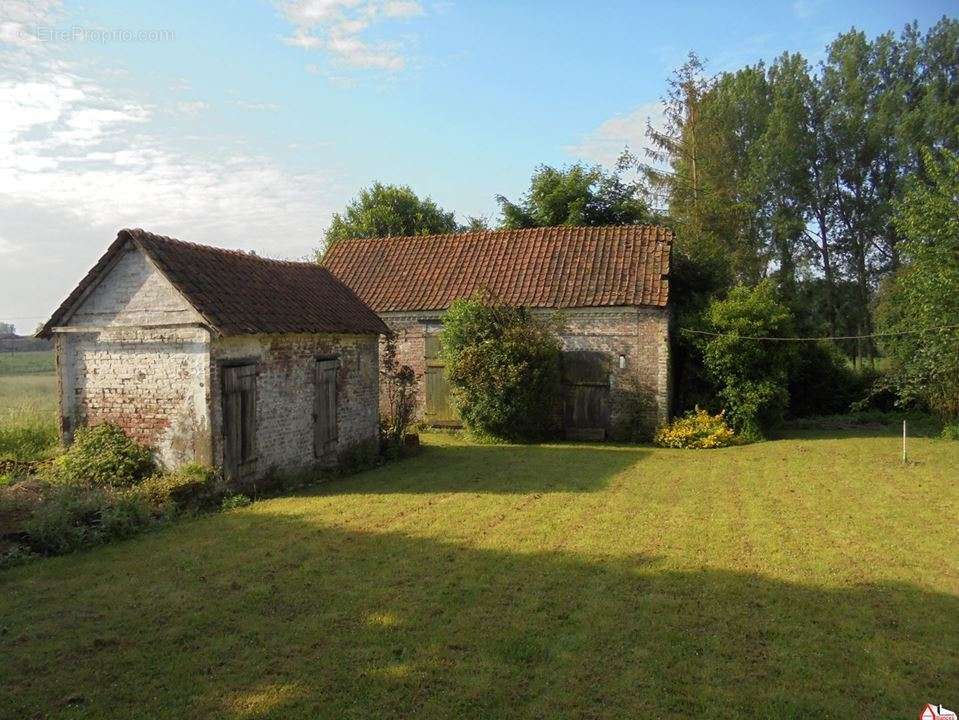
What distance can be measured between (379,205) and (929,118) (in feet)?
80.8

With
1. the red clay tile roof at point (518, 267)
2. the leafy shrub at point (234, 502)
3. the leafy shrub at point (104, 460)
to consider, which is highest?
the red clay tile roof at point (518, 267)

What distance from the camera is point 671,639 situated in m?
5.79

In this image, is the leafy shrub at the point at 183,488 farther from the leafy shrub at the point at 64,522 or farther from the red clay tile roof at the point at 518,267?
the red clay tile roof at the point at 518,267

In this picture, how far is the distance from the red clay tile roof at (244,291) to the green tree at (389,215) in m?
16.0

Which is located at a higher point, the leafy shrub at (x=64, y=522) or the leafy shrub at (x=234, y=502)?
the leafy shrub at (x=64, y=522)

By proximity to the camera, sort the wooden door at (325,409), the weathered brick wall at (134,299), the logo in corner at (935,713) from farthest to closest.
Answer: the wooden door at (325,409) < the weathered brick wall at (134,299) < the logo in corner at (935,713)

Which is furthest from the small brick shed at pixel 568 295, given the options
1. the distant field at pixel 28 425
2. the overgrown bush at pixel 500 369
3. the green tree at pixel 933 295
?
the distant field at pixel 28 425

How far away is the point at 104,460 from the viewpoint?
10789 millimetres

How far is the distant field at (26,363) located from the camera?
1121 inches

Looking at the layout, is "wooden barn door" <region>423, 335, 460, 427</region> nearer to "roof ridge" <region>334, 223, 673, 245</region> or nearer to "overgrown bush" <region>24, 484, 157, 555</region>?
"roof ridge" <region>334, 223, 673, 245</region>

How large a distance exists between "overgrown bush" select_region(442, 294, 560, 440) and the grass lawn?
644 cm

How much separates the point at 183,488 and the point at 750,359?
14132mm

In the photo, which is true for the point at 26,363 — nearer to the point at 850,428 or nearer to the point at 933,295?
the point at 850,428

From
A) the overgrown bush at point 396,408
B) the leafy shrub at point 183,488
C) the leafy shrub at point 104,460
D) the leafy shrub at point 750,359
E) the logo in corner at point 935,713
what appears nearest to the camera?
the logo in corner at point 935,713
